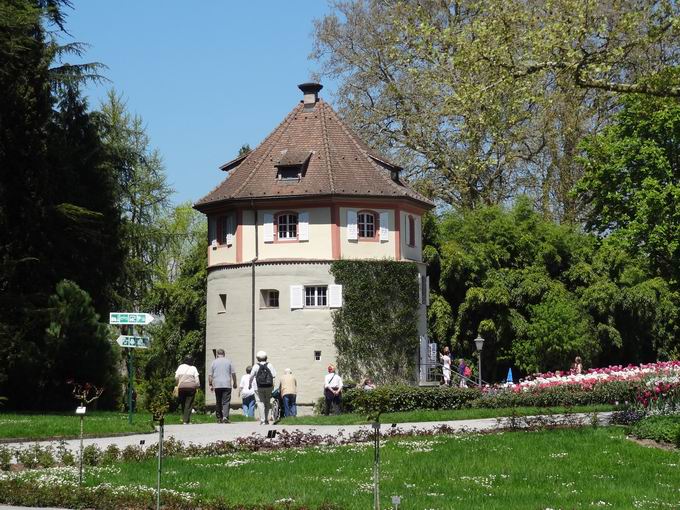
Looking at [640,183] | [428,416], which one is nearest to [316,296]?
[640,183]

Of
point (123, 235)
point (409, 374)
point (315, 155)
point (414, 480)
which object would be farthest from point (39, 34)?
point (414, 480)

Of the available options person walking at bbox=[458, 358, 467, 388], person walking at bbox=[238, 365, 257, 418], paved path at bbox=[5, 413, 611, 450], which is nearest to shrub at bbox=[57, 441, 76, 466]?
paved path at bbox=[5, 413, 611, 450]

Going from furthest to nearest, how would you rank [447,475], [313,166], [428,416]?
1. [313,166]
2. [428,416]
3. [447,475]

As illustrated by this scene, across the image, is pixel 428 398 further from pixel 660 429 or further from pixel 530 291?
pixel 530 291

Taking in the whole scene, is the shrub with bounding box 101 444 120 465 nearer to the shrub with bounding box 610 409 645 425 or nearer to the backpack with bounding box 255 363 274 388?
the shrub with bounding box 610 409 645 425

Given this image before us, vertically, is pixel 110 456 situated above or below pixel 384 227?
below

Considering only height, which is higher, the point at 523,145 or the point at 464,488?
the point at 523,145

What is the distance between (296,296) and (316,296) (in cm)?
79

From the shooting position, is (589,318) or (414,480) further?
(589,318)

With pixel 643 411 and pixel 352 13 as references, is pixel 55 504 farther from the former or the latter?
pixel 352 13

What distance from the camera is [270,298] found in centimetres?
4975

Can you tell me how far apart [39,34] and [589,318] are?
26306 millimetres

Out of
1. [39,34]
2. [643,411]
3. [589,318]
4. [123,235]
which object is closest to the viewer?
[643,411]

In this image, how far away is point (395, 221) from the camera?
165 feet
